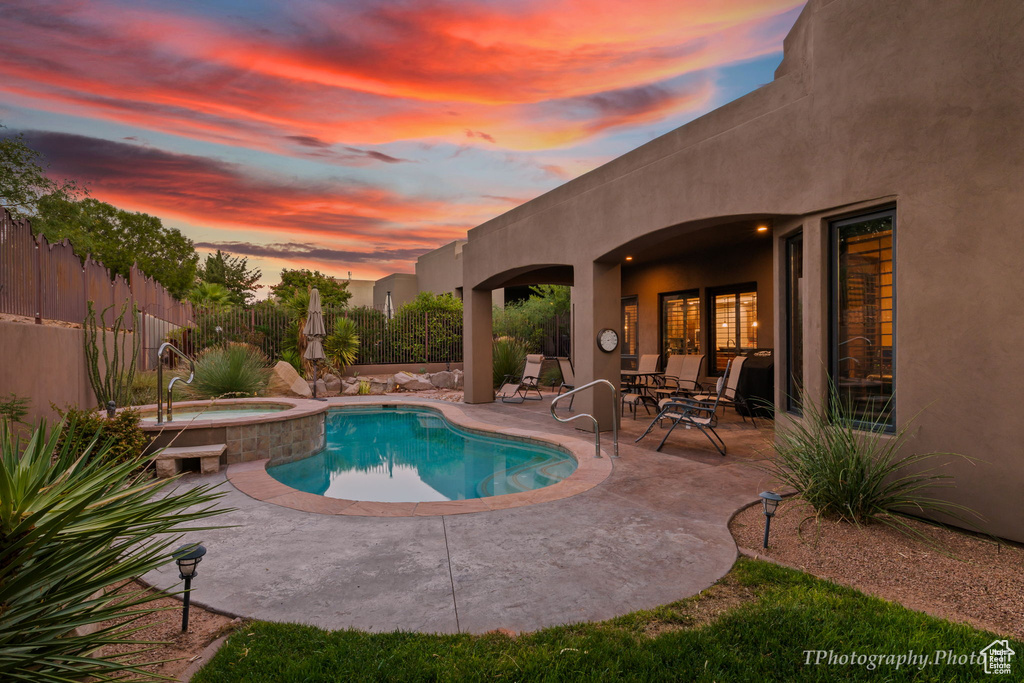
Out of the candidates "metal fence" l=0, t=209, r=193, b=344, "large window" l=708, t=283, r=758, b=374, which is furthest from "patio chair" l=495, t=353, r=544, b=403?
"metal fence" l=0, t=209, r=193, b=344

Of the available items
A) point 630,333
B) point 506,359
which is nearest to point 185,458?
point 506,359

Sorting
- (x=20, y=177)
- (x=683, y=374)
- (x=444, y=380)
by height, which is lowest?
(x=444, y=380)

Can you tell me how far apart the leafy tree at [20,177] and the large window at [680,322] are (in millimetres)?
25422

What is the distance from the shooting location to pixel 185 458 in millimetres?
5668

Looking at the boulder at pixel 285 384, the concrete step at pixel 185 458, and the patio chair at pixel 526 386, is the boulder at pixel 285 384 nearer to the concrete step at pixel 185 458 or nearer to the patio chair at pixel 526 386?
the patio chair at pixel 526 386

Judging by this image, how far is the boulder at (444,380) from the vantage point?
14.8 m

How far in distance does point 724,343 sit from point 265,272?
132 feet

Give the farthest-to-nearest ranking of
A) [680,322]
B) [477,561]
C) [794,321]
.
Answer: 1. [680,322]
2. [794,321]
3. [477,561]

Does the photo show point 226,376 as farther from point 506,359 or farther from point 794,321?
point 794,321

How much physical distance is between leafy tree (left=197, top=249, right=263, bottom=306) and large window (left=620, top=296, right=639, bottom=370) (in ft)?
111

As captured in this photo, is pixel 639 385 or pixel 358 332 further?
pixel 358 332

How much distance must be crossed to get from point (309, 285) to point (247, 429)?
1192 inches

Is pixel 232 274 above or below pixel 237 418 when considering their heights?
above

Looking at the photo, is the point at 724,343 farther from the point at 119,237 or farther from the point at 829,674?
the point at 119,237
